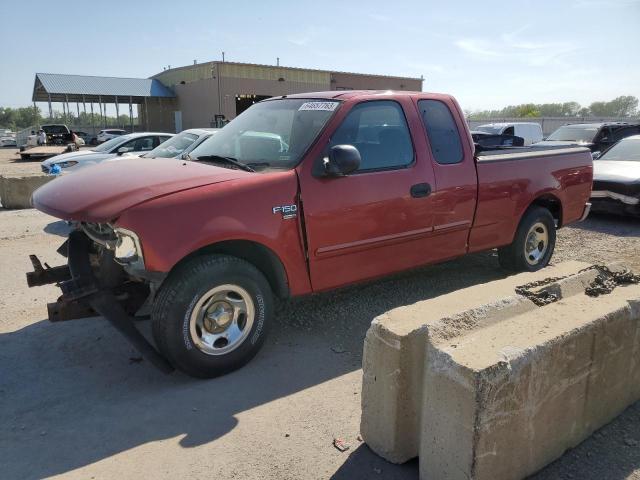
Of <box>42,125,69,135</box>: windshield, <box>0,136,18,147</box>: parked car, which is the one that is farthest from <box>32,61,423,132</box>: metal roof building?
<box>42,125,69,135</box>: windshield

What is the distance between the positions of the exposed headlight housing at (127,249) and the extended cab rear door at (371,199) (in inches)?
48.1

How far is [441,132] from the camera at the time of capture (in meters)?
4.80

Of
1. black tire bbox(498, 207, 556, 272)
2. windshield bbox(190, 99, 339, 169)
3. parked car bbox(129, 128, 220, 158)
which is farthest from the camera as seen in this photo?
parked car bbox(129, 128, 220, 158)

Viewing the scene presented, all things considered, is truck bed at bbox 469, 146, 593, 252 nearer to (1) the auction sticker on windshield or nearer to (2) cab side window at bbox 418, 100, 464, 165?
(2) cab side window at bbox 418, 100, 464, 165

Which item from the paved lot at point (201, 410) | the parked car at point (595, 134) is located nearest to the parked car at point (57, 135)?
the parked car at point (595, 134)

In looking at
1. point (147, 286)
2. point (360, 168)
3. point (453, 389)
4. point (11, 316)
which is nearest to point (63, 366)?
point (147, 286)

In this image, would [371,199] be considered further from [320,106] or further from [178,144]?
[178,144]

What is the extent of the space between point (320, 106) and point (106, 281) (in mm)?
2176

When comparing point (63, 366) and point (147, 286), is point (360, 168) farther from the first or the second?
point (63, 366)

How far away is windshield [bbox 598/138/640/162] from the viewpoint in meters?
10.6

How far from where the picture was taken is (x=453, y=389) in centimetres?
224

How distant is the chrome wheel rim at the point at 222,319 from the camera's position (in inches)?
136

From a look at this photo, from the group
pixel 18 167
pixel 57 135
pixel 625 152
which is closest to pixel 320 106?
pixel 625 152

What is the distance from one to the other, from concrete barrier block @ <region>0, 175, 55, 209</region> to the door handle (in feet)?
28.9
